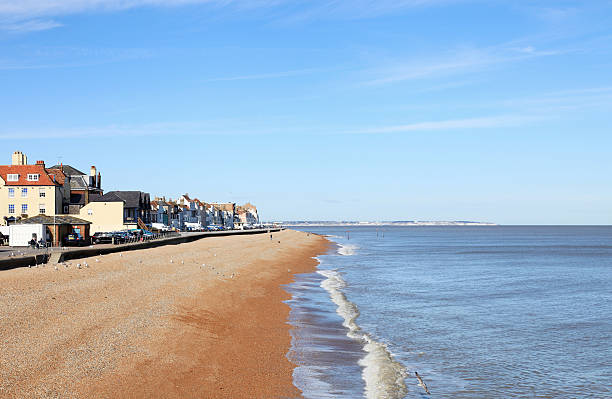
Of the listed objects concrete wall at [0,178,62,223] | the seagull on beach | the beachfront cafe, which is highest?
concrete wall at [0,178,62,223]

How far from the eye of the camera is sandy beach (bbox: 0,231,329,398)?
14.6 meters

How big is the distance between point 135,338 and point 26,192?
256 feet

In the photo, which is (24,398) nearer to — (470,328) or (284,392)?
(284,392)

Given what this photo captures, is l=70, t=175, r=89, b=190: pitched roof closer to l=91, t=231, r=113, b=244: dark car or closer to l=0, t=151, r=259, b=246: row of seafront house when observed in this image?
l=0, t=151, r=259, b=246: row of seafront house

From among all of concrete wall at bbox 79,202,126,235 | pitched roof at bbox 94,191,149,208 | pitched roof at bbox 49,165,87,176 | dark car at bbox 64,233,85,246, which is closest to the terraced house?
concrete wall at bbox 79,202,126,235

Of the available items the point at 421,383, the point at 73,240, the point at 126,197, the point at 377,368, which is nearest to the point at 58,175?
the point at 126,197

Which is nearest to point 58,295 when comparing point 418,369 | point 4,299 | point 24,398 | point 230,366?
point 4,299

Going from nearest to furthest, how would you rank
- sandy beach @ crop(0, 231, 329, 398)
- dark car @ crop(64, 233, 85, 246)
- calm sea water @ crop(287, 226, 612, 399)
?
1. sandy beach @ crop(0, 231, 329, 398)
2. calm sea water @ crop(287, 226, 612, 399)
3. dark car @ crop(64, 233, 85, 246)

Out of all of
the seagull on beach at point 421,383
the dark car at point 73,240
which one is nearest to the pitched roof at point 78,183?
the dark car at point 73,240

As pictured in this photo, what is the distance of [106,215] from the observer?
97812 mm

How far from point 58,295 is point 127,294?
322 centimetres

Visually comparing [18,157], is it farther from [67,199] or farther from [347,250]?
[347,250]

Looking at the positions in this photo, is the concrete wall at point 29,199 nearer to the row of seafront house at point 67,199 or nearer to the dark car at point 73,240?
the row of seafront house at point 67,199

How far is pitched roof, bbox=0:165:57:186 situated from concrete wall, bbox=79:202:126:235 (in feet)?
30.3
